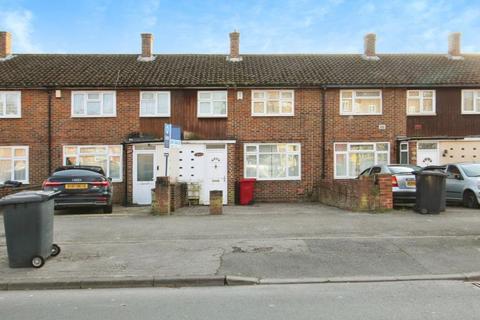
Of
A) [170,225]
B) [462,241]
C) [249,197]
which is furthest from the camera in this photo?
[249,197]

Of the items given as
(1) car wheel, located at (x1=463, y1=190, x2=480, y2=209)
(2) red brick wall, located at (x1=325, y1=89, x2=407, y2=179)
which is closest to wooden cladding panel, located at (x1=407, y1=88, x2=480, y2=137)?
(2) red brick wall, located at (x1=325, y1=89, x2=407, y2=179)

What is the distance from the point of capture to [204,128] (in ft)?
65.6

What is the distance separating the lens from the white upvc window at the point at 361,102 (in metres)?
20.3

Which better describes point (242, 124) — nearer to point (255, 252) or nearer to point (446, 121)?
point (446, 121)

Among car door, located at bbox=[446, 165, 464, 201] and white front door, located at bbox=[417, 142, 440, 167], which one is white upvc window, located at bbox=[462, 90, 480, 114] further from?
car door, located at bbox=[446, 165, 464, 201]

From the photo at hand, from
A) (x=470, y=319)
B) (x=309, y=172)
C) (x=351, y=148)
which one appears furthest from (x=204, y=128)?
(x=470, y=319)

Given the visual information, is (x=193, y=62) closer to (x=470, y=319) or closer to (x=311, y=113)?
(x=311, y=113)

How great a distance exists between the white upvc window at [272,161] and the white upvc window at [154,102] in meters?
3.94

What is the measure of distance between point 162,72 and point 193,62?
2.29 metres

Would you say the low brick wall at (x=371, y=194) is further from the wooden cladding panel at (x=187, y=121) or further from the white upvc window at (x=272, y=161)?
the wooden cladding panel at (x=187, y=121)

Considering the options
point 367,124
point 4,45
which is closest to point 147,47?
point 4,45

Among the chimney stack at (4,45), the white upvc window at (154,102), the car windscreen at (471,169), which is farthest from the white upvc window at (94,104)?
the car windscreen at (471,169)

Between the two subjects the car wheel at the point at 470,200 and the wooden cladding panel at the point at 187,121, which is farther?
the wooden cladding panel at the point at 187,121

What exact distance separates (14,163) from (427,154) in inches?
689
